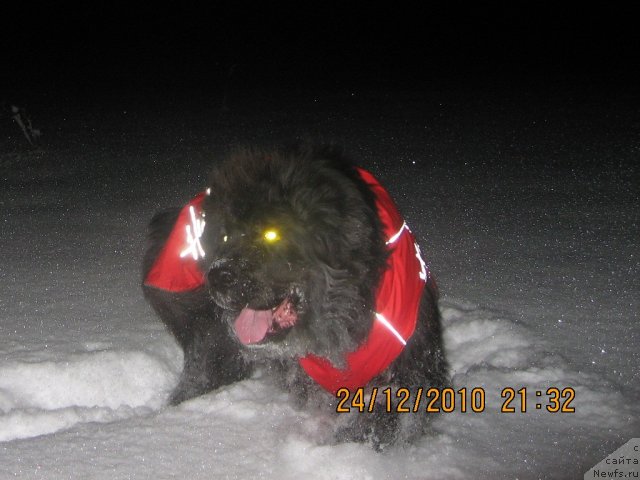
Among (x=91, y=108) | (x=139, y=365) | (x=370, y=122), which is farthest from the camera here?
(x=91, y=108)

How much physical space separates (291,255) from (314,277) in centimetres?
12

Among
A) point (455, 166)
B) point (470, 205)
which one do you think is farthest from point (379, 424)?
point (455, 166)

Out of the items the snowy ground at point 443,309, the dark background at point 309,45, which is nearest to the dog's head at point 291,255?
the snowy ground at point 443,309

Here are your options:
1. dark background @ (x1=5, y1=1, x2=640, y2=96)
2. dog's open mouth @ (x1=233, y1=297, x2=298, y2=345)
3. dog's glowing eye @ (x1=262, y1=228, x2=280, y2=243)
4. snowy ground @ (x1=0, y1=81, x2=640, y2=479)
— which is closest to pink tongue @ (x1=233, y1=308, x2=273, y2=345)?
dog's open mouth @ (x1=233, y1=297, x2=298, y2=345)

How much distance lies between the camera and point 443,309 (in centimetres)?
432

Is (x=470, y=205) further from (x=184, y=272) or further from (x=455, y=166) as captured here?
(x=184, y=272)

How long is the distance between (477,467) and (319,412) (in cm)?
79

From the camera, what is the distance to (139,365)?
151 inches

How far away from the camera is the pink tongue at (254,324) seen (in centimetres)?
288

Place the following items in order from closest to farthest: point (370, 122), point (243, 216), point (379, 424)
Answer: point (243, 216), point (379, 424), point (370, 122)

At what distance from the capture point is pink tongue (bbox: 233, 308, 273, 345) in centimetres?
288

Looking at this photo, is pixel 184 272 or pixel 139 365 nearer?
pixel 184 272

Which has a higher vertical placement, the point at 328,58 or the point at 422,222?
the point at 328,58

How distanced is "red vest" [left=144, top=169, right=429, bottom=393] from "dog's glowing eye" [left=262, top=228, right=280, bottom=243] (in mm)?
453
